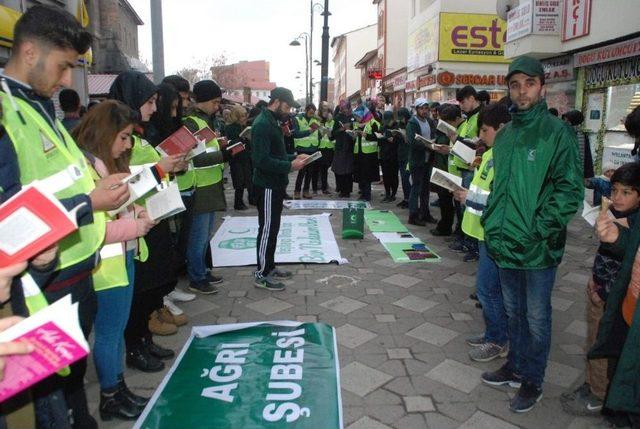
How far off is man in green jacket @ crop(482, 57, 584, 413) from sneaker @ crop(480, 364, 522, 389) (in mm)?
222

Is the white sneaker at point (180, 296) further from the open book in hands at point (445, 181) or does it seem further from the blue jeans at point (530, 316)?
the blue jeans at point (530, 316)

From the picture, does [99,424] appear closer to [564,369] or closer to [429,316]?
[429,316]

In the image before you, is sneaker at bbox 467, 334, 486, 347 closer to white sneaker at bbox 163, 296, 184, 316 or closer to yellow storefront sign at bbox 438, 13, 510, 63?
white sneaker at bbox 163, 296, 184, 316

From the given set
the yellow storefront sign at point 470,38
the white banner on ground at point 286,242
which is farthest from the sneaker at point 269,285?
the yellow storefront sign at point 470,38

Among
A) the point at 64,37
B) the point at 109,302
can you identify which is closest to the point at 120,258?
the point at 109,302

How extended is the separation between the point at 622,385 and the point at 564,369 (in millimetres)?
1534

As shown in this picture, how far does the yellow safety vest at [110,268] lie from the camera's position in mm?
2516

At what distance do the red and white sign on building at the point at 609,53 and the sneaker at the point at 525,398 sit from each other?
936 centimetres

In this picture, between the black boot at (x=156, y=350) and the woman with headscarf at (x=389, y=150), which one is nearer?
the black boot at (x=156, y=350)

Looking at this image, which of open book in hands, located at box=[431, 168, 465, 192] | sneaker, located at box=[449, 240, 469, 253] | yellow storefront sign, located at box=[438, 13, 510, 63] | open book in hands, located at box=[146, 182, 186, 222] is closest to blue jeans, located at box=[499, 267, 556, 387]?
open book in hands, located at box=[431, 168, 465, 192]

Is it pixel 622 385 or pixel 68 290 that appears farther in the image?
pixel 622 385

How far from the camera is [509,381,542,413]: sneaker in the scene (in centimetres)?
295

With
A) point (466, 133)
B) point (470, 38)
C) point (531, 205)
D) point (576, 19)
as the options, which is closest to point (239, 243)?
point (466, 133)

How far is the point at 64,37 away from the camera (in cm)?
182
